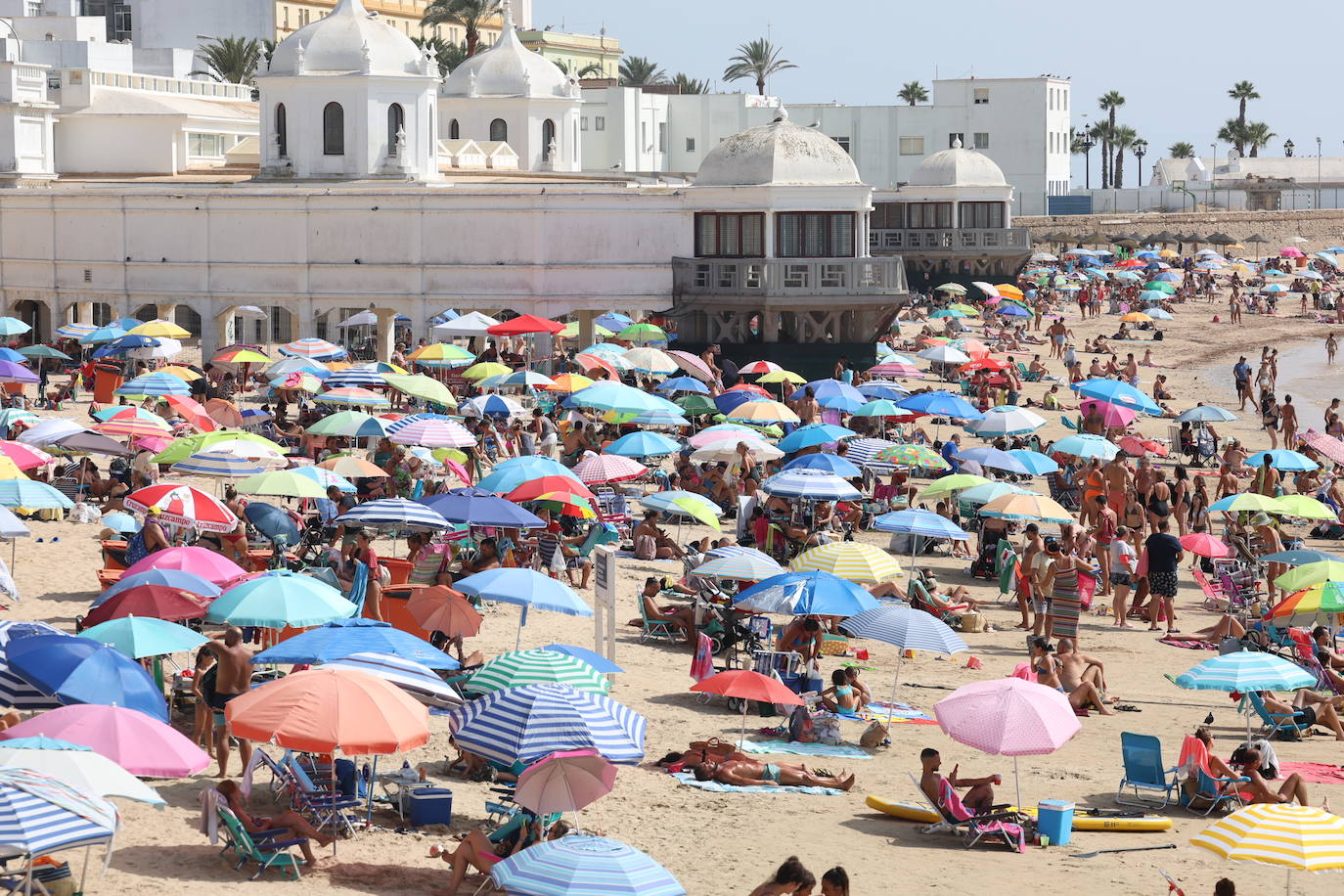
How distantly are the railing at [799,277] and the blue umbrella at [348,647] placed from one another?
26708 mm

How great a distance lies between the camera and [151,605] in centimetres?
1505

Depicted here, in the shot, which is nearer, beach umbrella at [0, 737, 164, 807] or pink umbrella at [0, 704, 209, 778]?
beach umbrella at [0, 737, 164, 807]

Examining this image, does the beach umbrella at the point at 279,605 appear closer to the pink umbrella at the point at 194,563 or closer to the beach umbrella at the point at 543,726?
the pink umbrella at the point at 194,563

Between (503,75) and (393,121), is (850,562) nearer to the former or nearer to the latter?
(393,121)

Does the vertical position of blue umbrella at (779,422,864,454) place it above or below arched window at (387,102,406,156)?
below

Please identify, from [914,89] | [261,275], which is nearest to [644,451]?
[261,275]

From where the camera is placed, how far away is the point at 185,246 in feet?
143

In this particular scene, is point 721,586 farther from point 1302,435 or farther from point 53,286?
point 53,286

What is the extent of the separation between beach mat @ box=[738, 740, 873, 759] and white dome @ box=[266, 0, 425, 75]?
32.4 metres

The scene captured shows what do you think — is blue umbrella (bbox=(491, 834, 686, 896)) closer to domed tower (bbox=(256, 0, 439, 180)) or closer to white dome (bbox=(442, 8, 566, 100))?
domed tower (bbox=(256, 0, 439, 180))

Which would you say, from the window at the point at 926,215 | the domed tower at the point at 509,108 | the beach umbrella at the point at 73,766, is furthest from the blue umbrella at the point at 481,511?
the window at the point at 926,215

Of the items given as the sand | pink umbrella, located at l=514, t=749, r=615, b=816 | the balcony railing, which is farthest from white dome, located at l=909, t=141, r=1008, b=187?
pink umbrella, located at l=514, t=749, r=615, b=816

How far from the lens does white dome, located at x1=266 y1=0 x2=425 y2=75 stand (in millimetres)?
45250

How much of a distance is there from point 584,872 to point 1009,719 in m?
4.59
